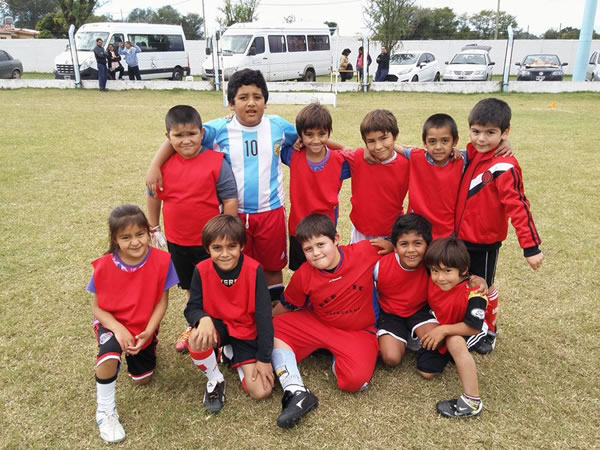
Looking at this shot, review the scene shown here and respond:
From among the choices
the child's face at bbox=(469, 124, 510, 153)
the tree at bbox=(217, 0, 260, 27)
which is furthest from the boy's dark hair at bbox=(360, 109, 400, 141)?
the tree at bbox=(217, 0, 260, 27)

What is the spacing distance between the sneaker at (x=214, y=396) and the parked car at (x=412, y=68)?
1689cm

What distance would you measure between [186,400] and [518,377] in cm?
178

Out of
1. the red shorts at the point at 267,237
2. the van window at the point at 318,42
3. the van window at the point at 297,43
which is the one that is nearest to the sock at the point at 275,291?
the red shorts at the point at 267,237

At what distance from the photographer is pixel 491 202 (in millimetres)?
2570

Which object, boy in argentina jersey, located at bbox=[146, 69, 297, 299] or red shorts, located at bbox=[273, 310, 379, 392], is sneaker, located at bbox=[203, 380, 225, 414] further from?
boy in argentina jersey, located at bbox=[146, 69, 297, 299]

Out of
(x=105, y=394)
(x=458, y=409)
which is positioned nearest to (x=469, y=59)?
(x=458, y=409)

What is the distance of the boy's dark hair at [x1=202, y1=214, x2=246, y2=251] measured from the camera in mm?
2311

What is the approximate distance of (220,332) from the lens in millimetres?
2482

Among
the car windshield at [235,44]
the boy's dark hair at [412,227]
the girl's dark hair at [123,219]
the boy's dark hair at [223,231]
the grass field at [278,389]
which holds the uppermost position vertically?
the car windshield at [235,44]

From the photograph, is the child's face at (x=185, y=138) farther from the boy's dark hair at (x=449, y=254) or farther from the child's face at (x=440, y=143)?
the boy's dark hair at (x=449, y=254)

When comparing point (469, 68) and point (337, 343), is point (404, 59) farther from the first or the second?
point (337, 343)

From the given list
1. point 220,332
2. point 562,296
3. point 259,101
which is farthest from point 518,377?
point 259,101

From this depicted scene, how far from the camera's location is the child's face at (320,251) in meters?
2.50

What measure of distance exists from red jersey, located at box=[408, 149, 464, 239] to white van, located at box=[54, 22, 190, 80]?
16.6 meters
